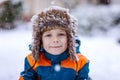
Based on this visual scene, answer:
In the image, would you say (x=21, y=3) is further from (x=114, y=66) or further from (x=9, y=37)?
(x=114, y=66)

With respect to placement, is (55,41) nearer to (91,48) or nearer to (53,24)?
(53,24)

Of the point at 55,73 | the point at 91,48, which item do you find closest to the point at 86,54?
the point at 91,48

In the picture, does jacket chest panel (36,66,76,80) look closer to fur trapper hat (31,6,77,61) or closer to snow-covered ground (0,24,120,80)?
fur trapper hat (31,6,77,61)

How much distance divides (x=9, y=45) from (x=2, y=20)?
6.35ft

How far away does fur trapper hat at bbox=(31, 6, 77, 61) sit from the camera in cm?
357

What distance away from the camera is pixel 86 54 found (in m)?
7.40

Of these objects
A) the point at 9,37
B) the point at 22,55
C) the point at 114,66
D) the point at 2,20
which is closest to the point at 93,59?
the point at 114,66

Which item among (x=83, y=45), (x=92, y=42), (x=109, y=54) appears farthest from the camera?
(x=92, y=42)

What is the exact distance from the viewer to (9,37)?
9109 mm

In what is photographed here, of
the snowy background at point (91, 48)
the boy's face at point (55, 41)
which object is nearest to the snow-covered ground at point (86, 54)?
the snowy background at point (91, 48)

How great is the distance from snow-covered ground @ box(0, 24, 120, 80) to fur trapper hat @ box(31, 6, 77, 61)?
7.40ft

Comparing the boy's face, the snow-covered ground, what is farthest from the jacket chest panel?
the snow-covered ground

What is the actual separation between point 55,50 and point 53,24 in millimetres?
199

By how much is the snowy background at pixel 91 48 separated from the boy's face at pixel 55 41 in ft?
7.57
